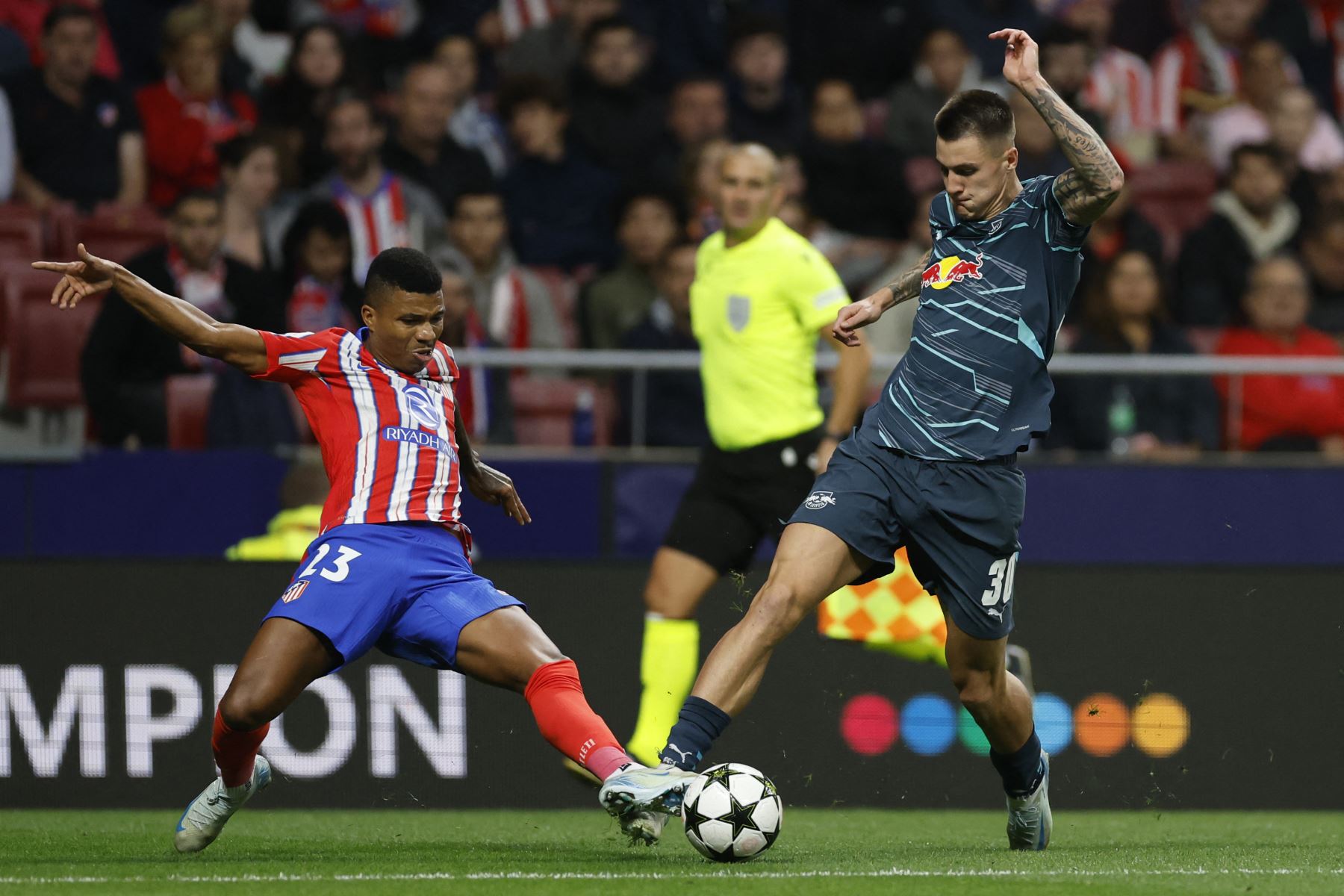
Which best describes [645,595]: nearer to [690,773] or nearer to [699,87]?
[690,773]

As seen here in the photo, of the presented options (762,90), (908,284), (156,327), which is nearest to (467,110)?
(762,90)

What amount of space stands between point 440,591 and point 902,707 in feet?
9.76

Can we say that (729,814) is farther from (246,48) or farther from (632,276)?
(246,48)

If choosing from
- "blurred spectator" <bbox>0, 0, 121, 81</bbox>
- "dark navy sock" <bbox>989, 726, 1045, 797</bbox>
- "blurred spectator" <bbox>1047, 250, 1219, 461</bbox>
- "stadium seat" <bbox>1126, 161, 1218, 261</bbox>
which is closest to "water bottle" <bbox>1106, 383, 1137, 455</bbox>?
"blurred spectator" <bbox>1047, 250, 1219, 461</bbox>

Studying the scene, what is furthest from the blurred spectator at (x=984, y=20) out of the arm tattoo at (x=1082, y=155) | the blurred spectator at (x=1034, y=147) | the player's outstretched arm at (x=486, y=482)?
the arm tattoo at (x=1082, y=155)

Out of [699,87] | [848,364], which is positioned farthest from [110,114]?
[848,364]

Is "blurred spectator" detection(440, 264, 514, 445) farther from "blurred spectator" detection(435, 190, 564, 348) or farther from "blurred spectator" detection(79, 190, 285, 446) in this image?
"blurred spectator" detection(79, 190, 285, 446)

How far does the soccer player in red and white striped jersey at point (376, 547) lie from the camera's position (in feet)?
19.0

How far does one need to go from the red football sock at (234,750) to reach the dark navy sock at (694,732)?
50.0 inches

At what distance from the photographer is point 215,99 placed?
1221cm

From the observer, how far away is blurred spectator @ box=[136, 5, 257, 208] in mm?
11945

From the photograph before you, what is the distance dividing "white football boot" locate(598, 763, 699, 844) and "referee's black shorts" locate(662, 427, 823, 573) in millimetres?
2496

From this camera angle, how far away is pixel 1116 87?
13750 millimetres

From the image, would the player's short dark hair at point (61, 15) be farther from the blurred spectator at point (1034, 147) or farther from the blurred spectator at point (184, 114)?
the blurred spectator at point (1034, 147)
